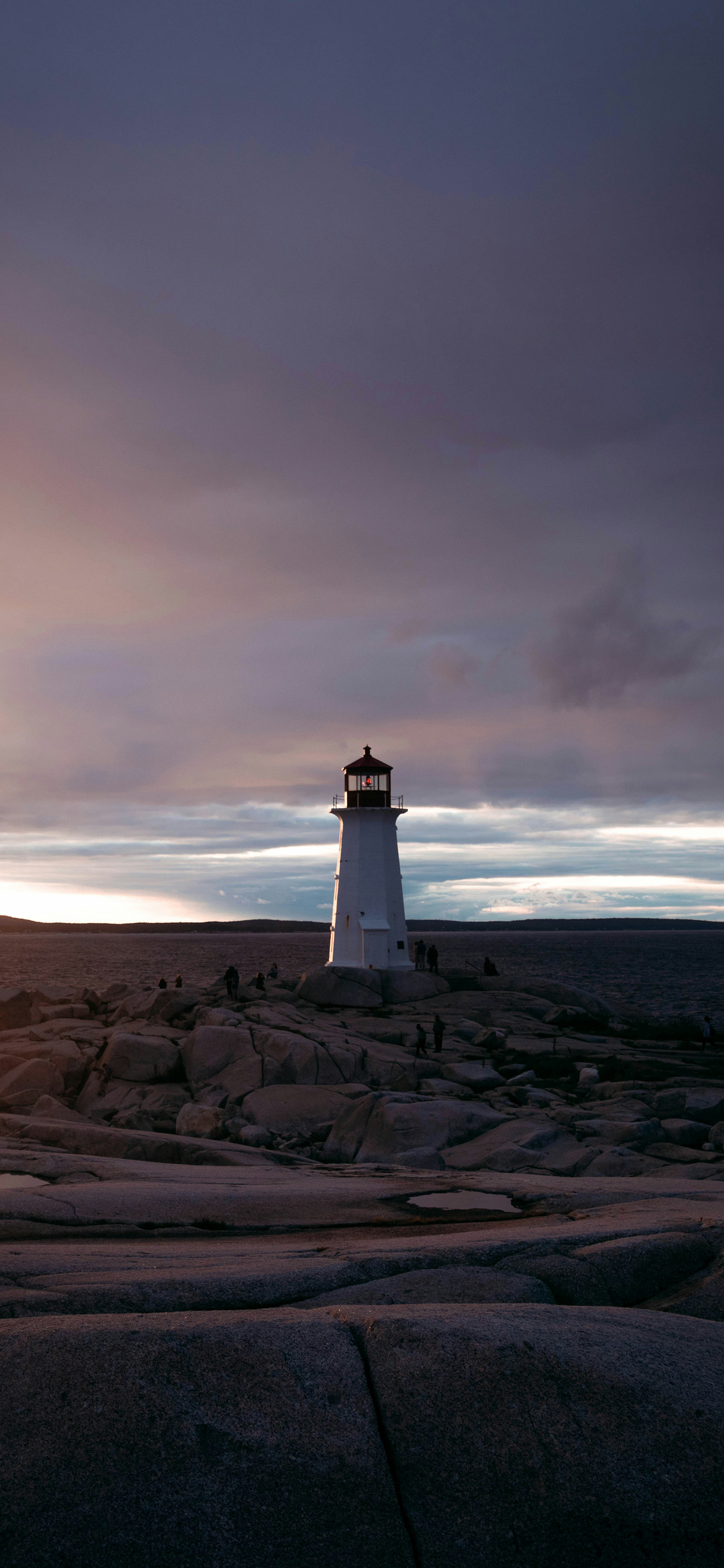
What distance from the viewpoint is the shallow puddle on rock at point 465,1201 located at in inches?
363

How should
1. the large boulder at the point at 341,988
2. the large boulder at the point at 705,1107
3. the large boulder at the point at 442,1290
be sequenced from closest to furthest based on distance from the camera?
1. the large boulder at the point at 442,1290
2. the large boulder at the point at 705,1107
3. the large boulder at the point at 341,988

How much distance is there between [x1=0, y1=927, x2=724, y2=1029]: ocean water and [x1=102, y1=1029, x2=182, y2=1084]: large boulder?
13.6m

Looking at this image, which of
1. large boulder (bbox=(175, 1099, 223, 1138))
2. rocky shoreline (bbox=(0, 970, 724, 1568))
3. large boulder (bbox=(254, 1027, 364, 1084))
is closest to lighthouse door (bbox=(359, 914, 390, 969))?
large boulder (bbox=(254, 1027, 364, 1084))

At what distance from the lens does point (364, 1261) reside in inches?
256

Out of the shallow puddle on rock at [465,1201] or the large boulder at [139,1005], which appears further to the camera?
the large boulder at [139,1005]

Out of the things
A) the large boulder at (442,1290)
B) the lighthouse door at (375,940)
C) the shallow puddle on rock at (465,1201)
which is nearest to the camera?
the large boulder at (442,1290)

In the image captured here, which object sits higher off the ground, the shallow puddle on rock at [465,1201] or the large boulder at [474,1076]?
the shallow puddle on rock at [465,1201]

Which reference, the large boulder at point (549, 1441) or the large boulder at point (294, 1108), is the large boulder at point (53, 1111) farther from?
the large boulder at point (549, 1441)

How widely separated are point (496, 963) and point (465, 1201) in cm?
9373

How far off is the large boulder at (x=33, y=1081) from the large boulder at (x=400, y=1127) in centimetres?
826

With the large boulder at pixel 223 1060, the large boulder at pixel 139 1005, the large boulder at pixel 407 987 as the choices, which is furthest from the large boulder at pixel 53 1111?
the large boulder at pixel 407 987

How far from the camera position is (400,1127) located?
15.8 m

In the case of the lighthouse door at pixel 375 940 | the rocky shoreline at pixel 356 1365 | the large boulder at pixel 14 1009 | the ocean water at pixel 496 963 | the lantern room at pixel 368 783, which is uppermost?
the lantern room at pixel 368 783

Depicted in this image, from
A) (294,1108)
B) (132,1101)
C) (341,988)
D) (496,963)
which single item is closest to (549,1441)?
(294,1108)
